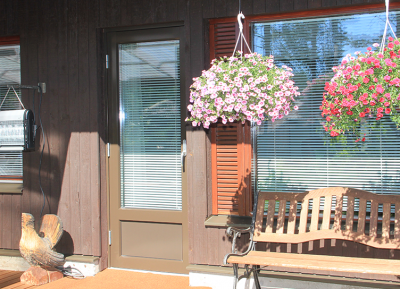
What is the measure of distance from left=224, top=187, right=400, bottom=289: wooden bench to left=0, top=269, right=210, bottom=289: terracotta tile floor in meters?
0.85

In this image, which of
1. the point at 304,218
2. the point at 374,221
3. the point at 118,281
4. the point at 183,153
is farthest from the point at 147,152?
the point at 374,221

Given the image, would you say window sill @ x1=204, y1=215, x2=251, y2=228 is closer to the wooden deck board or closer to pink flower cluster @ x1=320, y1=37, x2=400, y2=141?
pink flower cluster @ x1=320, y1=37, x2=400, y2=141

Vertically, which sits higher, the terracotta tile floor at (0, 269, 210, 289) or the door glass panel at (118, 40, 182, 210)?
the door glass panel at (118, 40, 182, 210)

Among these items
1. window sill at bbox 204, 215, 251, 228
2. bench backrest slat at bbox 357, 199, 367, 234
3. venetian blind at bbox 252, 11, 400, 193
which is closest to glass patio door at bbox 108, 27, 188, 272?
window sill at bbox 204, 215, 251, 228

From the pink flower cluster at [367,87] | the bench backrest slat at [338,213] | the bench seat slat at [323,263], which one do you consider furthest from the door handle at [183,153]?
the pink flower cluster at [367,87]

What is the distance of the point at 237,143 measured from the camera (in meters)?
3.43

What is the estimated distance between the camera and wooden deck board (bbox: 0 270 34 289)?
345 cm

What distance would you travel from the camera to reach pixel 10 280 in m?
3.62

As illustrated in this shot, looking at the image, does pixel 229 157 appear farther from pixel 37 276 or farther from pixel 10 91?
pixel 10 91

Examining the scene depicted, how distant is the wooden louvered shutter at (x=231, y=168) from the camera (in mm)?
3416

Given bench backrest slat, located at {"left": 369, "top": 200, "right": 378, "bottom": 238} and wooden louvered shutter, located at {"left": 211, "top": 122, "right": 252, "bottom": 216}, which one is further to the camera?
wooden louvered shutter, located at {"left": 211, "top": 122, "right": 252, "bottom": 216}

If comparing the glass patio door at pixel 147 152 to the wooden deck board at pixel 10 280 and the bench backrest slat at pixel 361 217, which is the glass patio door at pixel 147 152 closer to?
the wooden deck board at pixel 10 280

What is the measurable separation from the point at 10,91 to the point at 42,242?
1.75m

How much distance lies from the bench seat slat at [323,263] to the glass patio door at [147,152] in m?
1.07
